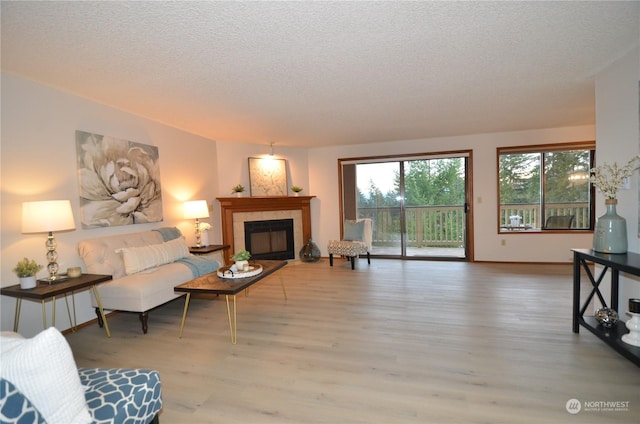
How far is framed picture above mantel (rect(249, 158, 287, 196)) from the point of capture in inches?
226

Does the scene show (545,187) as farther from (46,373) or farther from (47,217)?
(47,217)

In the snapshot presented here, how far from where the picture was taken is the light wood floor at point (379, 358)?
178 cm

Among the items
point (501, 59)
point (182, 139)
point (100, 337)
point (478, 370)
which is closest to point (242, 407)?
point (478, 370)

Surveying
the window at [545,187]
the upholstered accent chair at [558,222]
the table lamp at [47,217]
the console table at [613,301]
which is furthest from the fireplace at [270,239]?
the upholstered accent chair at [558,222]

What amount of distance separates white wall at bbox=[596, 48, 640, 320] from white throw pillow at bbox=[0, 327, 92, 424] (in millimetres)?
3565

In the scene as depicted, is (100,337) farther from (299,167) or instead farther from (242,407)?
(299,167)

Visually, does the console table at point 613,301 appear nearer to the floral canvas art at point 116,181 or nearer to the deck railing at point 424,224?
the deck railing at point 424,224

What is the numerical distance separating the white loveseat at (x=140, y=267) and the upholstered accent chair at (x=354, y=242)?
2.34 meters

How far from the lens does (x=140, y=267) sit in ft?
10.6

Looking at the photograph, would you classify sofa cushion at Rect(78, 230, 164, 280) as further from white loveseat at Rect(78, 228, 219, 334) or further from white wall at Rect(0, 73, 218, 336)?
white wall at Rect(0, 73, 218, 336)

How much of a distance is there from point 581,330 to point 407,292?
169 cm

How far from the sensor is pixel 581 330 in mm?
2672

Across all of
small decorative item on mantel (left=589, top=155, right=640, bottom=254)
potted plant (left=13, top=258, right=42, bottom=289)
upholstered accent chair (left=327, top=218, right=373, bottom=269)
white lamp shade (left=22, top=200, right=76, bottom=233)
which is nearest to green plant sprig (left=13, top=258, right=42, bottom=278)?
potted plant (left=13, top=258, right=42, bottom=289)

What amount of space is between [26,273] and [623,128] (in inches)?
194
